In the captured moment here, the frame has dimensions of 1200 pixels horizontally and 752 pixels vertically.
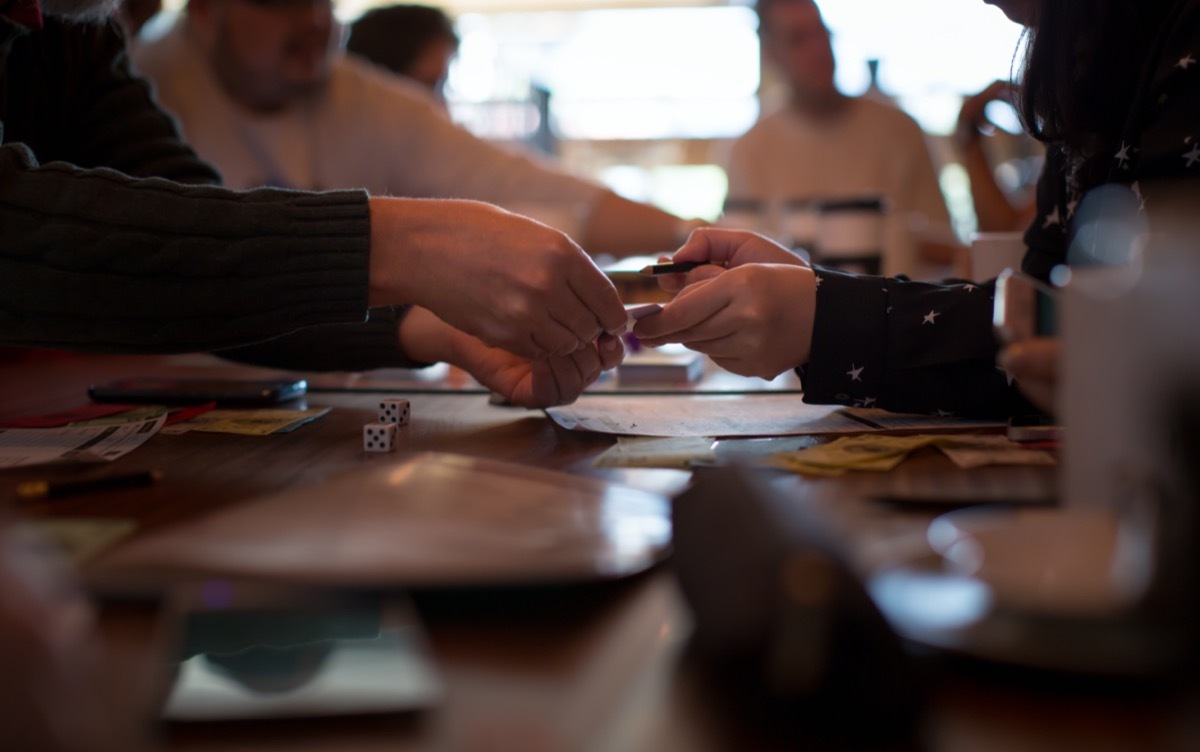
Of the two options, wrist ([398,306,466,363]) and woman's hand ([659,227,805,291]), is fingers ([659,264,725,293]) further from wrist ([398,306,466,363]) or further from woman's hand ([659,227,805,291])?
wrist ([398,306,466,363])

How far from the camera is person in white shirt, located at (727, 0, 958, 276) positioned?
3.30m

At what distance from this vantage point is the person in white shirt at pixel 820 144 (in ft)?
10.8

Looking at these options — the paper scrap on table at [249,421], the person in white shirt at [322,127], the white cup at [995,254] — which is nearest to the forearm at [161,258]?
the paper scrap on table at [249,421]

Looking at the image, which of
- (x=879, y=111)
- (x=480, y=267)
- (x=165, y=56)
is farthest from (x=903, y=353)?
(x=879, y=111)

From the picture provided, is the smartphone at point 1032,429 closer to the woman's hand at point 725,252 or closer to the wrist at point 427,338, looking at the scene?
the woman's hand at point 725,252

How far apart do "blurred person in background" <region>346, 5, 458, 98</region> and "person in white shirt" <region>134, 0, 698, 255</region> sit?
51cm

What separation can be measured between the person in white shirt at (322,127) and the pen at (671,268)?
4.68ft

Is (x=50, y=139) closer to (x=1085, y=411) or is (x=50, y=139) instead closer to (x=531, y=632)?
(x=531, y=632)

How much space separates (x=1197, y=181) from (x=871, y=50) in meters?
4.41

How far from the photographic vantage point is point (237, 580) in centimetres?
43

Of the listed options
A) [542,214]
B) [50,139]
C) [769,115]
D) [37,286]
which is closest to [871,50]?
[769,115]

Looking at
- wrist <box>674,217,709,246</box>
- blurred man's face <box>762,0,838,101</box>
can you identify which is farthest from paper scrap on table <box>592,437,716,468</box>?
blurred man's face <box>762,0,838,101</box>

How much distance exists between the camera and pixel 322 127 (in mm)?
2627

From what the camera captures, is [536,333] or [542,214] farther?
[542,214]
